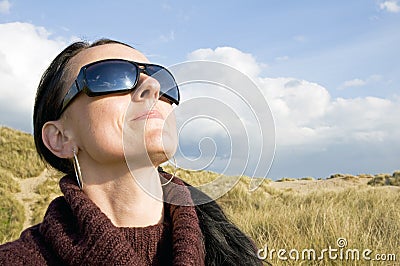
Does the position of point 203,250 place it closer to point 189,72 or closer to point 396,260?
point 189,72

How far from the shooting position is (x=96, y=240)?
1.83 meters

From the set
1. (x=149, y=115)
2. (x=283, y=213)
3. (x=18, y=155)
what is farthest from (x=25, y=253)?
(x=18, y=155)

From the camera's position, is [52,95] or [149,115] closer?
[149,115]

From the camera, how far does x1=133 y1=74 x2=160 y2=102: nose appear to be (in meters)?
1.87

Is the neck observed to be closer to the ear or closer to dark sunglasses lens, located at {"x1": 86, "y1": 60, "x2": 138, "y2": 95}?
the ear

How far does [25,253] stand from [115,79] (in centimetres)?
75

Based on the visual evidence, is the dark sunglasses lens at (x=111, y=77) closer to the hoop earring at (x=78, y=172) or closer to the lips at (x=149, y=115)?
the lips at (x=149, y=115)

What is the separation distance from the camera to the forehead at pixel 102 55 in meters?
2.07

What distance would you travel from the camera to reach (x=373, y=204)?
7.62 meters

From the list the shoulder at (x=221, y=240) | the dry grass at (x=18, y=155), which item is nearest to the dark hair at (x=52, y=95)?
the shoulder at (x=221, y=240)

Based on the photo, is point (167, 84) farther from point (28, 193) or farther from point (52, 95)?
point (28, 193)

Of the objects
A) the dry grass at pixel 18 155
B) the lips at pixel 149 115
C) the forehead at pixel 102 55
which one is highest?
the dry grass at pixel 18 155

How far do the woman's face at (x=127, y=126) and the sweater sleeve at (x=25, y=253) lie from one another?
391mm

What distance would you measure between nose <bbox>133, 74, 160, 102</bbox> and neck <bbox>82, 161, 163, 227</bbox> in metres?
0.27
